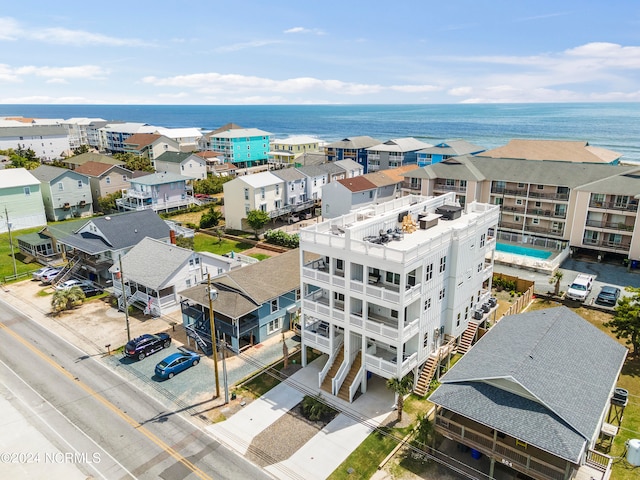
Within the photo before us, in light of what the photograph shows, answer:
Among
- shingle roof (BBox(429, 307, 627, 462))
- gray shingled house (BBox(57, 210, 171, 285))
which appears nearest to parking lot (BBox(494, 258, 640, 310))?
shingle roof (BBox(429, 307, 627, 462))

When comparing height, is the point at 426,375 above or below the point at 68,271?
below

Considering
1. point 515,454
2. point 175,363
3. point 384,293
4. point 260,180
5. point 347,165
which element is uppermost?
point 347,165

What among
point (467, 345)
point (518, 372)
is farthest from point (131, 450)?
point (467, 345)

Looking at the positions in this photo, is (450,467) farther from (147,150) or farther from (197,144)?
(197,144)

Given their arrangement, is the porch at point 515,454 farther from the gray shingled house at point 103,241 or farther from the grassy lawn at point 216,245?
the grassy lawn at point 216,245

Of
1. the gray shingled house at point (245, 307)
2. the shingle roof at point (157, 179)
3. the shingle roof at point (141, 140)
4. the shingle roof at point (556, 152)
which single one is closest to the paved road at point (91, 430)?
the gray shingled house at point (245, 307)

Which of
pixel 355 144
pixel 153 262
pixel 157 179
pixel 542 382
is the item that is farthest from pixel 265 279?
pixel 355 144

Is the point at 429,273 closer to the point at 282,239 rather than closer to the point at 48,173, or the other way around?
the point at 282,239
